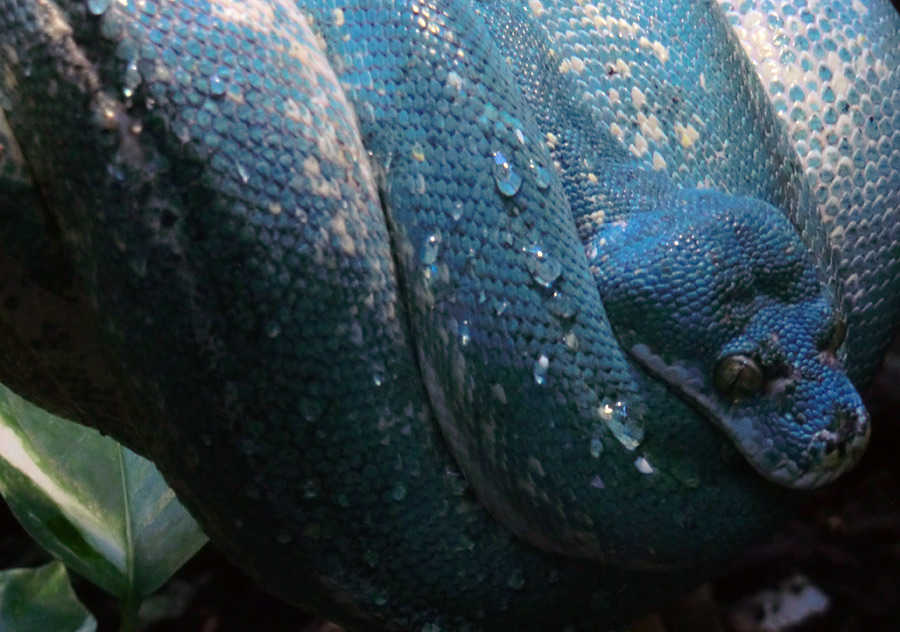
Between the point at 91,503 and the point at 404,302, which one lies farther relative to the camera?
the point at 91,503

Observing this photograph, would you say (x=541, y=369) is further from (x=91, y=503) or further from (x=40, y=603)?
(x=40, y=603)

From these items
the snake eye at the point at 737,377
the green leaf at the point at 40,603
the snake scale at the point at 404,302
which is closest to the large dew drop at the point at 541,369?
the snake scale at the point at 404,302

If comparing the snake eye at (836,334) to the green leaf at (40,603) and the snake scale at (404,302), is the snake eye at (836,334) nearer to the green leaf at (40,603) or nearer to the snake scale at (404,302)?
the snake scale at (404,302)

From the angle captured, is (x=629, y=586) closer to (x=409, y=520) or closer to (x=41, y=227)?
(x=409, y=520)

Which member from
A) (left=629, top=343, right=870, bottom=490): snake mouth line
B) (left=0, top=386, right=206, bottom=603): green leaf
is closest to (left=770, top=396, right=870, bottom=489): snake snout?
(left=629, top=343, right=870, bottom=490): snake mouth line

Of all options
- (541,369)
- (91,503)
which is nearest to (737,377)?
(541,369)

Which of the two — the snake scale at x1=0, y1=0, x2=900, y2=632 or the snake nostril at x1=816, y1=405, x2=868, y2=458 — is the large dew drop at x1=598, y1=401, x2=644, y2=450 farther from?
the snake nostril at x1=816, y1=405, x2=868, y2=458
